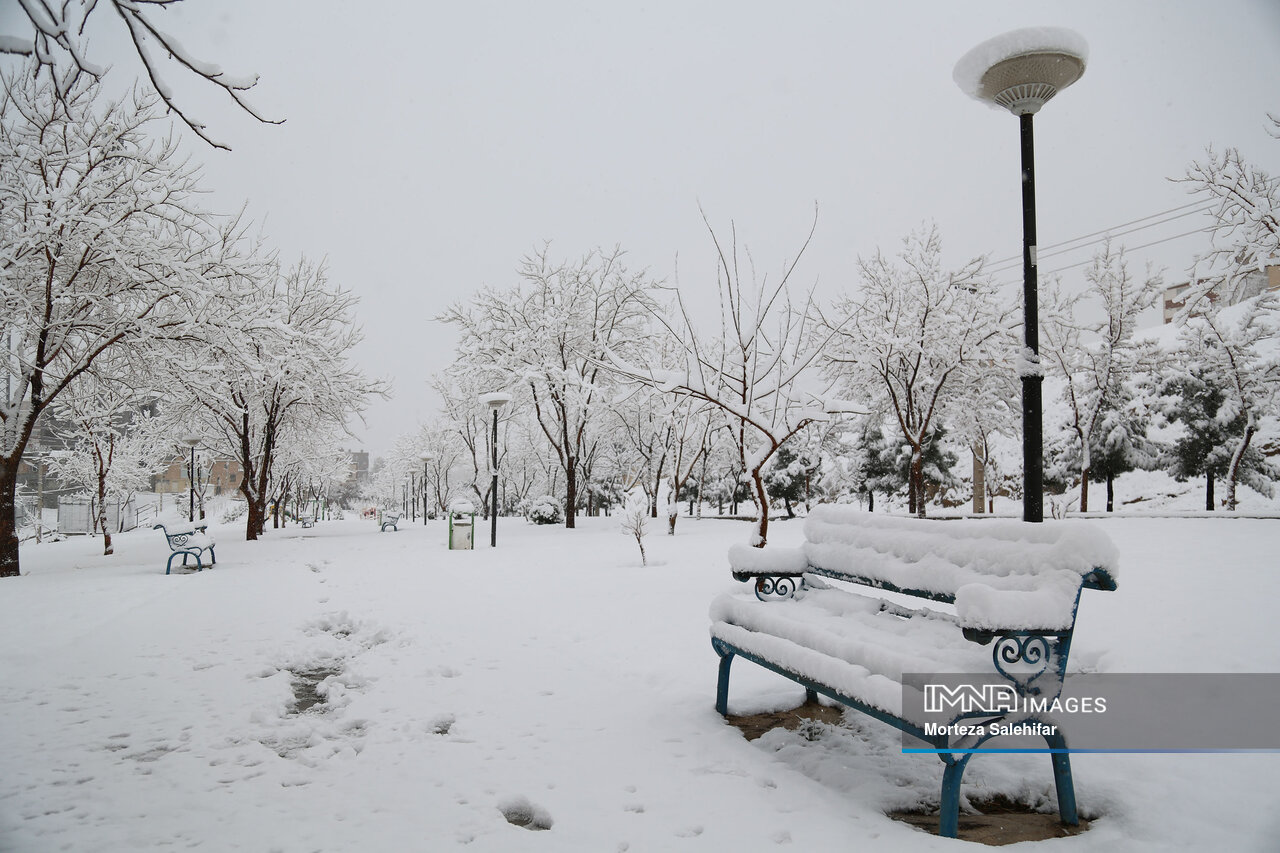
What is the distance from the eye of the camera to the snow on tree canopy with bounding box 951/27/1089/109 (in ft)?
12.4

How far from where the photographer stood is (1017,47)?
383 cm

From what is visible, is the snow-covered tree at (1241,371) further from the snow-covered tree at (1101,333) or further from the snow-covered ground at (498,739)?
the snow-covered ground at (498,739)

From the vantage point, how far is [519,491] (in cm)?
5222

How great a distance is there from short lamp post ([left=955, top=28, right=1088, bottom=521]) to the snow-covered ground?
5.61ft

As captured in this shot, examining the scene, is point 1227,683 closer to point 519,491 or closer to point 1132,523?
point 1132,523

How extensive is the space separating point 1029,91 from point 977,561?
316cm

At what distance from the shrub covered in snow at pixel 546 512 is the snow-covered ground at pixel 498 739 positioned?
14.7 m

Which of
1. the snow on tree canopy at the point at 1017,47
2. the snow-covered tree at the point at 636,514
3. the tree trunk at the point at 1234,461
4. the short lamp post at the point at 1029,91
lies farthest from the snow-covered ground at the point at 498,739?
the tree trunk at the point at 1234,461

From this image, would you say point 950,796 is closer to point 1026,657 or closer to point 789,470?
point 1026,657

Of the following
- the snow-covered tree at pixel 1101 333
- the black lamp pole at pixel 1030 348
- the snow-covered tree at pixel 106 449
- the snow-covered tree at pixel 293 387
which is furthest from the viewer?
the snow-covered tree at pixel 1101 333

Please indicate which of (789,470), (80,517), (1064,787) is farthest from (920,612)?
(80,517)

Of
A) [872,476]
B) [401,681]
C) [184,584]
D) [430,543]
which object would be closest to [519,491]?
[872,476]

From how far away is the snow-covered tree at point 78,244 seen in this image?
30.9 ft

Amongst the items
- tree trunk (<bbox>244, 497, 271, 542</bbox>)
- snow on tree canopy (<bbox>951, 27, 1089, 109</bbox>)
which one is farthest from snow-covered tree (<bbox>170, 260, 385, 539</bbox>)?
snow on tree canopy (<bbox>951, 27, 1089, 109</bbox>)
